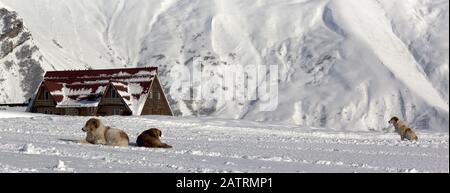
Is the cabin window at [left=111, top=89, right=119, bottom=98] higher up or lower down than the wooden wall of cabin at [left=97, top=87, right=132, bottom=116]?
higher up

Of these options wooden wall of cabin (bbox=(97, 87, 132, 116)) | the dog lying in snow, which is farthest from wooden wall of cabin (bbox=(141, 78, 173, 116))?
the dog lying in snow

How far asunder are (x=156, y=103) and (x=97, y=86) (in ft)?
20.8

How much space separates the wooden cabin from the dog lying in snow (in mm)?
48594

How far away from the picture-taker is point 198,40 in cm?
18225

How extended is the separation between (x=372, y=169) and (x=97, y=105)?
58601mm

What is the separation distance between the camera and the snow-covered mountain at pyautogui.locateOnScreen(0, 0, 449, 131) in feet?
496

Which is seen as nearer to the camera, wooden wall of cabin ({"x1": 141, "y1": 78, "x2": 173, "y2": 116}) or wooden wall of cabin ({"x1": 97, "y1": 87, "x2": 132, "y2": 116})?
wooden wall of cabin ({"x1": 97, "y1": 87, "x2": 132, "y2": 116})

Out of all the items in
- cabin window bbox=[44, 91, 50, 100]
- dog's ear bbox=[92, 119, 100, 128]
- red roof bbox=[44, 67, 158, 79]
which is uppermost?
red roof bbox=[44, 67, 158, 79]

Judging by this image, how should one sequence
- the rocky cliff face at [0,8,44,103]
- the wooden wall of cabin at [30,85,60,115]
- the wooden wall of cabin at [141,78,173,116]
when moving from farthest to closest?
the rocky cliff face at [0,8,44,103]
the wooden wall of cabin at [141,78,173,116]
the wooden wall of cabin at [30,85,60,115]

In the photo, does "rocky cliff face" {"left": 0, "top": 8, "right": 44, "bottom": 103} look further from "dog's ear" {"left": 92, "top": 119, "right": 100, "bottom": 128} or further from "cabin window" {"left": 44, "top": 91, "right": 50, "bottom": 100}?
"dog's ear" {"left": 92, "top": 119, "right": 100, "bottom": 128}

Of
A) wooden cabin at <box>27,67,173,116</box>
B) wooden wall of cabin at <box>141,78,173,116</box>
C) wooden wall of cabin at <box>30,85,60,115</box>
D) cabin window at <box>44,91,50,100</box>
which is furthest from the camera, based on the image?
cabin window at <box>44,91,50,100</box>

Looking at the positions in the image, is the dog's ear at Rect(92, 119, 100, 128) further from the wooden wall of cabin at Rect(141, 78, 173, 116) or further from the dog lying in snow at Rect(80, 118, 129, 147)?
the wooden wall of cabin at Rect(141, 78, 173, 116)

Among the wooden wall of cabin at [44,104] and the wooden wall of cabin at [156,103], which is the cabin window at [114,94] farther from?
the wooden wall of cabin at [44,104]

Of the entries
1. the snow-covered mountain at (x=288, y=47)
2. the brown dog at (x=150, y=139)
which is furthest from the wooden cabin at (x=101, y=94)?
the snow-covered mountain at (x=288, y=47)
